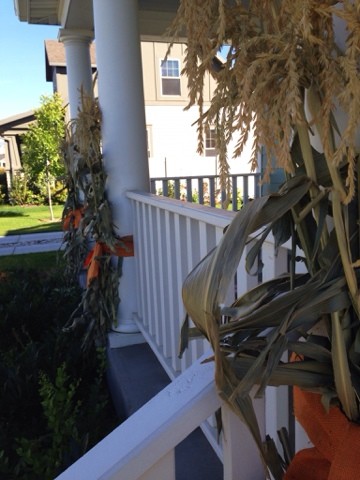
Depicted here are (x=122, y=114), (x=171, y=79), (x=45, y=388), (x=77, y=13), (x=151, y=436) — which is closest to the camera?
(x=151, y=436)

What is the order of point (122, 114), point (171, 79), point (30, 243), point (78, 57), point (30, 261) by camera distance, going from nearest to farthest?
point (122, 114) < point (78, 57) < point (30, 261) < point (30, 243) < point (171, 79)

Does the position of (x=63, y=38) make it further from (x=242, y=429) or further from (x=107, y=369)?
(x=242, y=429)

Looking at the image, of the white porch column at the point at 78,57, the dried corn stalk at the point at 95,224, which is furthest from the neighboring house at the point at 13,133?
the dried corn stalk at the point at 95,224

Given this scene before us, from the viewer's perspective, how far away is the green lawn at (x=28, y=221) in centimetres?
1024

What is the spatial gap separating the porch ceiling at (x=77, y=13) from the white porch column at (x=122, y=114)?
5.35 ft

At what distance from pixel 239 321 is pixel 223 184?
0.84ft

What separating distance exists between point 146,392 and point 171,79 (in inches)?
592

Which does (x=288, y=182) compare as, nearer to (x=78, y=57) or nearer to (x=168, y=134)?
(x=78, y=57)

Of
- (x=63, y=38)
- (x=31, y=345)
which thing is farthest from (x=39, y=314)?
(x=63, y=38)

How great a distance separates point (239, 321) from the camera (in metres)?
0.83

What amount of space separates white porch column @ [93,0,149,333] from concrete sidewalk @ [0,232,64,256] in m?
3.96

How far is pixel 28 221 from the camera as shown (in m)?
12.1

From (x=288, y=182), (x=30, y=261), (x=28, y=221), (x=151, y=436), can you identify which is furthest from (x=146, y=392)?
(x=28, y=221)

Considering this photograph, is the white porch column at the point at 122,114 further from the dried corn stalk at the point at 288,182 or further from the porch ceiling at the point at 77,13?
the dried corn stalk at the point at 288,182
